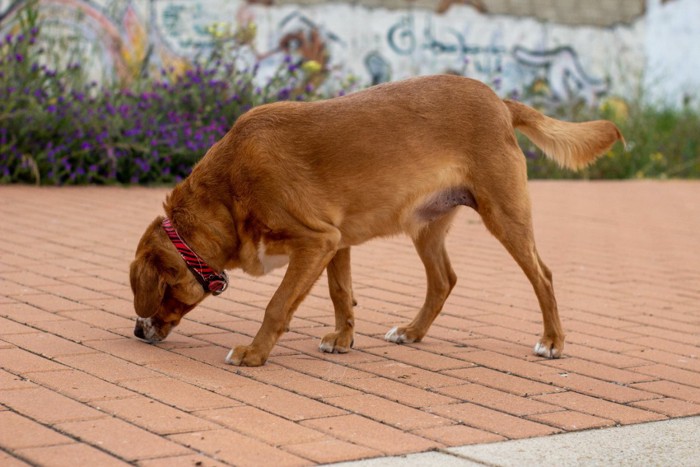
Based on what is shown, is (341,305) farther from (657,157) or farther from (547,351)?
(657,157)

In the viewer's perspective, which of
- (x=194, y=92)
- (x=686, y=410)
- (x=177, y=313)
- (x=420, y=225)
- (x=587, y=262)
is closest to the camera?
(x=686, y=410)

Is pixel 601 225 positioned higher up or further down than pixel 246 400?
further down

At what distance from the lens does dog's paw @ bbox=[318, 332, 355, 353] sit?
4.66 meters

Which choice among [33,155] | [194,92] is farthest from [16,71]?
[194,92]

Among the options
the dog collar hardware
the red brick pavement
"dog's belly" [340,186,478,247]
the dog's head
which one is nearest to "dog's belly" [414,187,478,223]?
"dog's belly" [340,186,478,247]

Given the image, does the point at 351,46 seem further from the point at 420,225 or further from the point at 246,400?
the point at 246,400

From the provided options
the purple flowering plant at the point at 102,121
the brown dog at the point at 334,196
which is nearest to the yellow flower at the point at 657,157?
the purple flowering plant at the point at 102,121

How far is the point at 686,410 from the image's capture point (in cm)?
393

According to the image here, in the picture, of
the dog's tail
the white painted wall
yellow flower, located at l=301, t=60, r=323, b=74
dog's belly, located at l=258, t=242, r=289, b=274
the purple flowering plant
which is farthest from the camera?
the white painted wall

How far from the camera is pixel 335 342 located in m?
4.66

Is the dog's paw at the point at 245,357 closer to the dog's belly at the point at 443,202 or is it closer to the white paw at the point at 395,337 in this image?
the white paw at the point at 395,337

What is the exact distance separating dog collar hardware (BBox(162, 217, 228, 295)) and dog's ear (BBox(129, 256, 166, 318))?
13 centimetres

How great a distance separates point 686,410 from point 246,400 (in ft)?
5.50

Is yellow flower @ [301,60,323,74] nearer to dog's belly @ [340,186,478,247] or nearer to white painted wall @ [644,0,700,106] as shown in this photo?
dog's belly @ [340,186,478,247]
